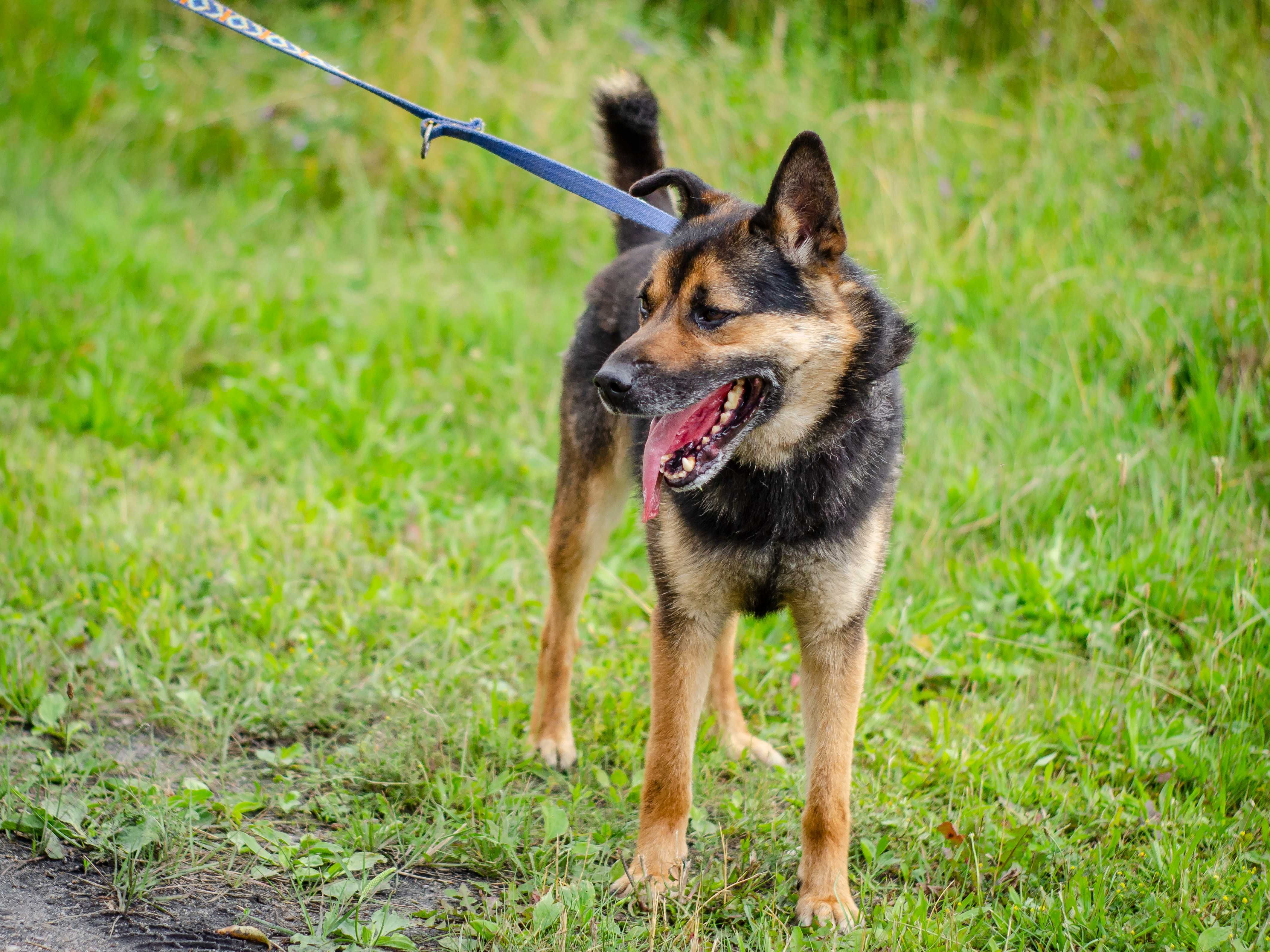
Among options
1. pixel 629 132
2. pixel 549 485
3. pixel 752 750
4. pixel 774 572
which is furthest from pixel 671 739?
pixel 549 485

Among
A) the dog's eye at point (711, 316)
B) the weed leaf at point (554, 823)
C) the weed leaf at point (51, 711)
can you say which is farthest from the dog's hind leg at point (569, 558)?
the weed leaf at point (51, 711)

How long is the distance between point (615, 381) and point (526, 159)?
3.62ft

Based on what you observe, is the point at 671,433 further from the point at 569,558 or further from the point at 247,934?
the point at 247,934

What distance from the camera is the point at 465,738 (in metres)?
3.16

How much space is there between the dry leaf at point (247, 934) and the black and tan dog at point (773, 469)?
86cm

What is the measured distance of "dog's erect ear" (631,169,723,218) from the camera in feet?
9.30

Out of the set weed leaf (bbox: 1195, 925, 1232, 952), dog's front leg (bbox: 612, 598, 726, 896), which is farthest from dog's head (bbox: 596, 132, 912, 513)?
weed leaf (bbox: 1195, 925, 1232, 952)

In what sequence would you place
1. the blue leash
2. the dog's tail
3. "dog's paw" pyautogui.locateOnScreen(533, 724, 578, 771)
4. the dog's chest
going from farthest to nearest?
the dog's tail, "dog's paw" pyautogui.locateOnScreen(533, 724, 578, 771), the blue leash, the dog's chest

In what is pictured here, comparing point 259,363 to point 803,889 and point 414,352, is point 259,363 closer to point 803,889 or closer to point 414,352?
point 414,352

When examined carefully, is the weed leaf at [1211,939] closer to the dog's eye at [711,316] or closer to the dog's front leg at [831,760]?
the dog's front leg at [831,760]

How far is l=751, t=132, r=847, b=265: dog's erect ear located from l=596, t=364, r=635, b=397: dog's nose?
0.56 m

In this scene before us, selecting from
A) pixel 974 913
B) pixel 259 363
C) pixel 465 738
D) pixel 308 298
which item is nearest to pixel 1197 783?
pixel 974 913

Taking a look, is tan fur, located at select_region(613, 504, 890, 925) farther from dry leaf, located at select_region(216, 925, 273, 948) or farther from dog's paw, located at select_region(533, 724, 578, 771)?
dry leaf, located at select_region(216, 925, 273, 948)

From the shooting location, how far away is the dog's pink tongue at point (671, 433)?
260 centimetres
